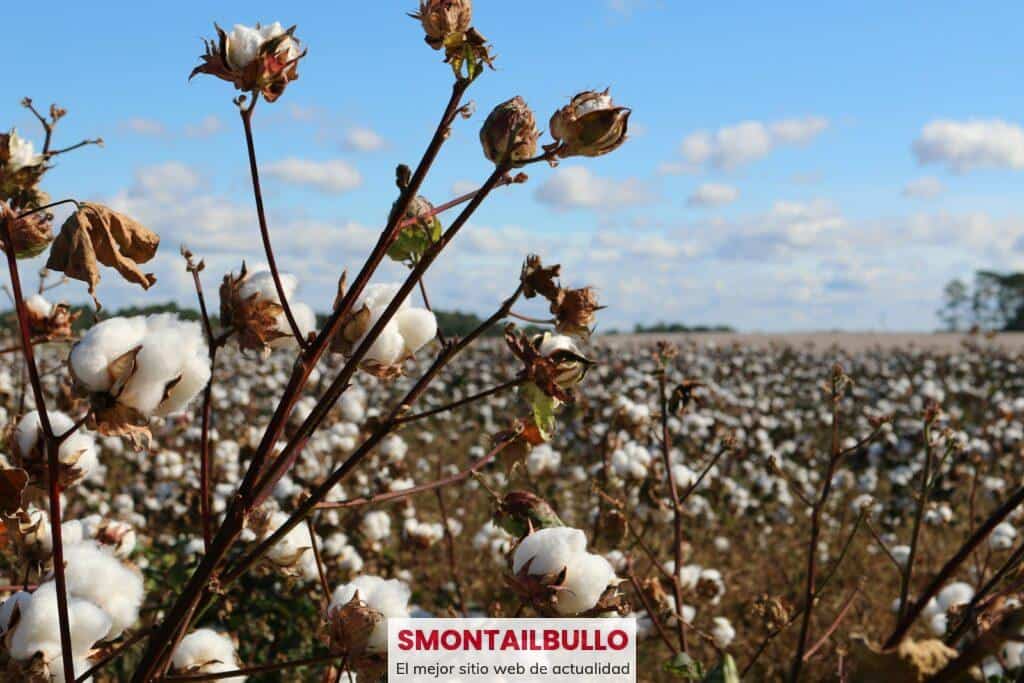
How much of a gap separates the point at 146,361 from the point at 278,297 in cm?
21

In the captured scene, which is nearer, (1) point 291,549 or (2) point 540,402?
(2) point 540,402

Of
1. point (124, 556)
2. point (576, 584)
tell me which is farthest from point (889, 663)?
point (124, 556)

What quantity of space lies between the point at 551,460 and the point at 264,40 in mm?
3227

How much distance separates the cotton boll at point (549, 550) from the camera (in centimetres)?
108

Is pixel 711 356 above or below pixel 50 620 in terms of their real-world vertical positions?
above

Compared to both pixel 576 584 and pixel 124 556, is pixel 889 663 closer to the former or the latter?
pixel 576 584

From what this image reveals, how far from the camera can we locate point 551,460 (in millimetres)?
4102

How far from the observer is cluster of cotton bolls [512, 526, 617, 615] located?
108 centimetres

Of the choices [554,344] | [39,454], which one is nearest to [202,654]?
[39,454]

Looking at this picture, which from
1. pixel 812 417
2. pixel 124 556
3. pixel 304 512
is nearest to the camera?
pixel 304 512

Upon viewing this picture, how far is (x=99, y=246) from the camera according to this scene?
3.26 ft

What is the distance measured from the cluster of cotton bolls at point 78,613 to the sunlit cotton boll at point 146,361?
302 millimetres

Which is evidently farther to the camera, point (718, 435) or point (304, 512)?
point (718, 435)

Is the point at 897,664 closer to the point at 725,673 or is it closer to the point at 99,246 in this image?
the point at 725,673
